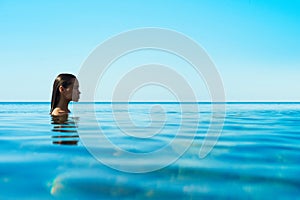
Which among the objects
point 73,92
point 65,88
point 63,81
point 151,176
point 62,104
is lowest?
point 151,176

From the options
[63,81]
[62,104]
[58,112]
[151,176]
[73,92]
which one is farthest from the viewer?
[58,112]

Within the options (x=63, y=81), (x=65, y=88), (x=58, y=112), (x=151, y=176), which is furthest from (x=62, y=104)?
(x=151, y=176)

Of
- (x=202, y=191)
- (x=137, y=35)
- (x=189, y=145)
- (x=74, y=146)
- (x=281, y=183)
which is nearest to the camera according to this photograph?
(x=202, y=191)

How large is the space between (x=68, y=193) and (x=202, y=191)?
50.9 inches

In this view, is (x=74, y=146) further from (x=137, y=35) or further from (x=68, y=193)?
(x=137, y=35)

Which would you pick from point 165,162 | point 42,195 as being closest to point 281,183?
point 165,162

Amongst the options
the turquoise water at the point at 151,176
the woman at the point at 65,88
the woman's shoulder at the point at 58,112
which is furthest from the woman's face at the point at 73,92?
the turquoise water at the point at 151,176

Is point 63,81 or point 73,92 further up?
point 63,81

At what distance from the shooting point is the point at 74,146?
4.68m

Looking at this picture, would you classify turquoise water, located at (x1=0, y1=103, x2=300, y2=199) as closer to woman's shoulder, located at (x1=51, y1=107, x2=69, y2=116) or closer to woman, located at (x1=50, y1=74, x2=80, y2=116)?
woman, located at (x1=50, y1=74, x2=80, y2=116)

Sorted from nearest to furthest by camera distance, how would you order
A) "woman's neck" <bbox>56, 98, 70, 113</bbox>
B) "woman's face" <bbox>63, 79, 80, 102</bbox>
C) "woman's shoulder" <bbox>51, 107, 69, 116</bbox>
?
"woman's face" <bbox>63, 79, 80, 102</bbox>, "woman's neck" <bbox>56, 98, 70, 113</bbox>, "woman's shoulder" <bbox>51, 107, 69, 116</bbox>

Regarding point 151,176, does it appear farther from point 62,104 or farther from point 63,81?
point 62,104

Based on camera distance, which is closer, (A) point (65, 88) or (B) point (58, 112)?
(A) point (65, 88)

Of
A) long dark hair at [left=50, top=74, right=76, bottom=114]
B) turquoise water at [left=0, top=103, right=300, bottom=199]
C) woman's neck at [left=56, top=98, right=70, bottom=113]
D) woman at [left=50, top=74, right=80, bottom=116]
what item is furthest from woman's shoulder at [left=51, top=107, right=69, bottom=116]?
turquoise water at [left=0, top=103, right=300, bottom=199]
